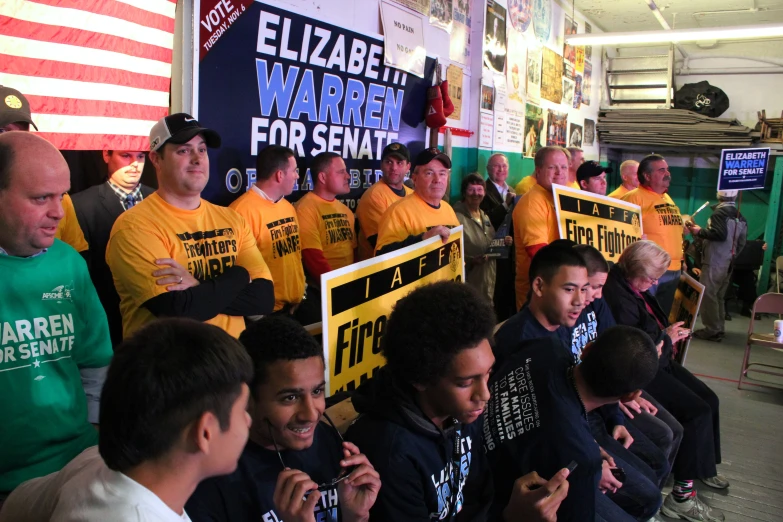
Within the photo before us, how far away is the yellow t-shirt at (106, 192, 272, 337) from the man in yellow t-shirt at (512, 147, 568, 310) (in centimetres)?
234

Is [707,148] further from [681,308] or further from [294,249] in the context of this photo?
[294,249]

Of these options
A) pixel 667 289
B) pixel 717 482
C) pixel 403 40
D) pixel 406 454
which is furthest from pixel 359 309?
pixel 667 289

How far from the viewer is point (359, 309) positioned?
2484 mm

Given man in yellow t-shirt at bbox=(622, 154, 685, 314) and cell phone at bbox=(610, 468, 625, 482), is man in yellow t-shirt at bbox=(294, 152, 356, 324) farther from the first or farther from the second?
man in yellow t-shirt at bbox=(622, 154, 685, 314)

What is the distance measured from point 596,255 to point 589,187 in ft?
9.64

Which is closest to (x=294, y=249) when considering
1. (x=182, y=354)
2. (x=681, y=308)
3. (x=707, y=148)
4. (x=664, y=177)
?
(x=182, y=354)

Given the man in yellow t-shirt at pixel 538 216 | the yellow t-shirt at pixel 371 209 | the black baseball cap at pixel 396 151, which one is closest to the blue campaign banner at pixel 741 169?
the man in yellow t-shirt at pixel 538 216

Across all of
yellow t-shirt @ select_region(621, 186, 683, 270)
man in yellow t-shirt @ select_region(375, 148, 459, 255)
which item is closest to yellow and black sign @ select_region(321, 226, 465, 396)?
man in yellow t-shirt @ select_region(375, 148, 459, 255)

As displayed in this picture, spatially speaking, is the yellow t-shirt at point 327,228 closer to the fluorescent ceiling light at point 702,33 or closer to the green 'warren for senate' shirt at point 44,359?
the green 'warren for senate' shirt at point 44,359

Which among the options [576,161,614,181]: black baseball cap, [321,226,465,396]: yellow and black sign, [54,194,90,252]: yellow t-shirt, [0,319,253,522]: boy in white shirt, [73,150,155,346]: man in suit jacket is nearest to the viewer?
[0,319,253,522]: boy in white shirt

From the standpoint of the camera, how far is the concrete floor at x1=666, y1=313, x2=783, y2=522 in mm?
3518

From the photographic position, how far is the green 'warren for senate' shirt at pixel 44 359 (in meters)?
1.49

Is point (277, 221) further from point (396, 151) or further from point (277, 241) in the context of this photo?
point (396, 151)

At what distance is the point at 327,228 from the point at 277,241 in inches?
25.9
